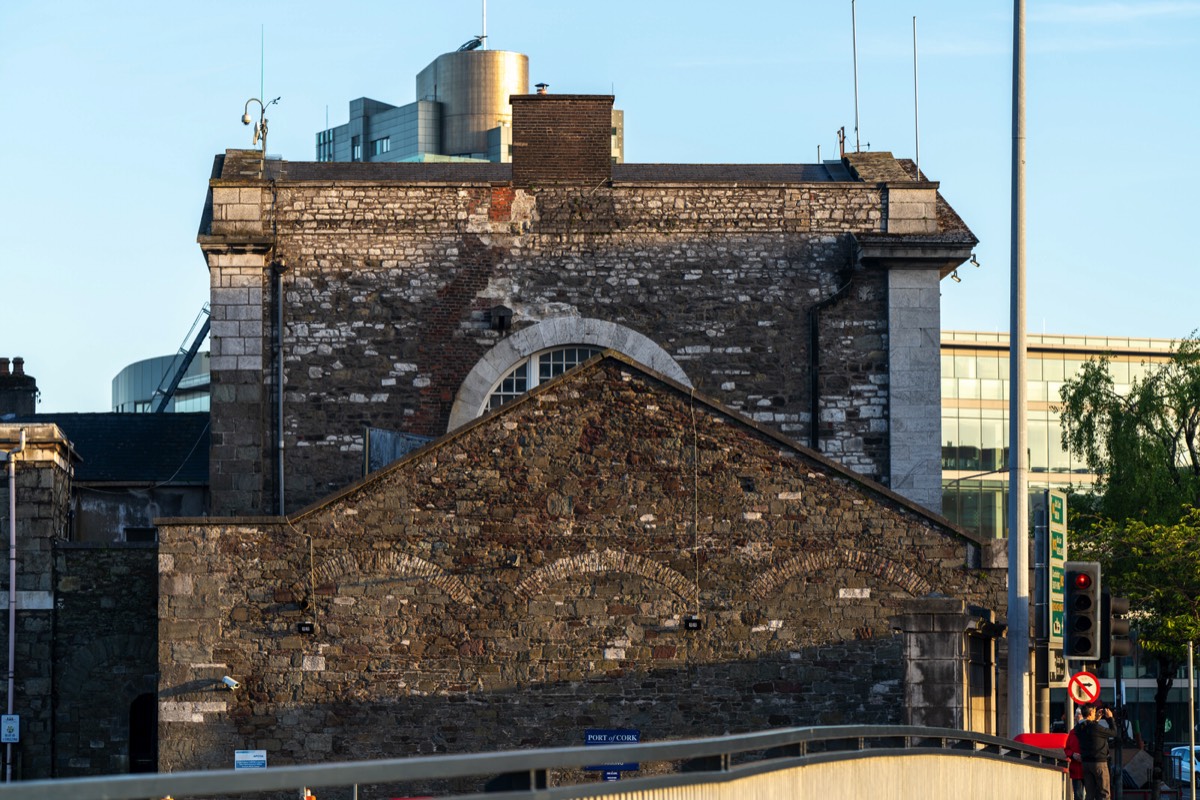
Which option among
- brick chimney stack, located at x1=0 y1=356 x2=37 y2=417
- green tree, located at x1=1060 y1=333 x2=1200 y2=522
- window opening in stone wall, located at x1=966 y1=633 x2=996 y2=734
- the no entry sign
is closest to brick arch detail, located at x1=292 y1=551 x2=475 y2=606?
window opening in stone wall, located at x1=966 y1=633 x2=996 y2=734

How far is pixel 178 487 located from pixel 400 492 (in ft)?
31.2

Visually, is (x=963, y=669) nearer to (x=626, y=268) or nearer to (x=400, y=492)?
(x=400, y=492)

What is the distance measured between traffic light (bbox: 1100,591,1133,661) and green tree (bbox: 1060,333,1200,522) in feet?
72.1

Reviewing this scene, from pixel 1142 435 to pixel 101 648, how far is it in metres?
25.0

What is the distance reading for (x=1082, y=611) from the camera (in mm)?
17141

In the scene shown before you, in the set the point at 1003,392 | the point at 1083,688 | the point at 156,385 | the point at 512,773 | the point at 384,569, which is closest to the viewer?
the point at 512,773

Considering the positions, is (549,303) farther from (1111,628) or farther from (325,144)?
(325,144)

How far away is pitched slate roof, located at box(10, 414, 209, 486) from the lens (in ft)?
103

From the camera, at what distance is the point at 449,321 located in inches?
1141

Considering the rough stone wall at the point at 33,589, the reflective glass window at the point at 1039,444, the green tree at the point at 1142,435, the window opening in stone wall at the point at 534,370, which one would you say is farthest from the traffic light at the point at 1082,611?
the reflective glass window at the point at 1039,444

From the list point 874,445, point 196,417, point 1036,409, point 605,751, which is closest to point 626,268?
point 874,445

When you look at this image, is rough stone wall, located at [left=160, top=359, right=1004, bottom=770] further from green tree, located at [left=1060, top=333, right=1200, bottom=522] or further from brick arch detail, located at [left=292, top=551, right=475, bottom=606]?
green tree, located at [left=1060, top=333, right=1200, bottom=522]

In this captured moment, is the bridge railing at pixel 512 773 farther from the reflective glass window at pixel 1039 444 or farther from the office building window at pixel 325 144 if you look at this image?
the office building window at pixel 325 144

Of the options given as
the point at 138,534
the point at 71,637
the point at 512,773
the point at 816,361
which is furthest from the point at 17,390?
the point at 512,773
